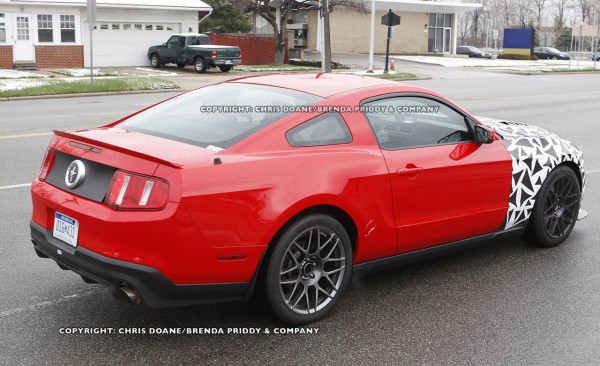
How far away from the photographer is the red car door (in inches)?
188

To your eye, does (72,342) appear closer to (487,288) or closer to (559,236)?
(487,288)

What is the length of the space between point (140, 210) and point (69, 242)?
0.57 m

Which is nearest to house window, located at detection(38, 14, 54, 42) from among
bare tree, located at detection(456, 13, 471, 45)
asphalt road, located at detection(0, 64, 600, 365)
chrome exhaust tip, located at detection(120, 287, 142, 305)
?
asphalt road, located at detection(0, 64, 600, 365)

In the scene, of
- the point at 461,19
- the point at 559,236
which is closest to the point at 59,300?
the point at 559,236

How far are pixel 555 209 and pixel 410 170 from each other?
1.89m

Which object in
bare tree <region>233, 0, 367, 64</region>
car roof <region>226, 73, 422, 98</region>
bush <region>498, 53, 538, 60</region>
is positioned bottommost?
car roof <region>226, 73, 422, 98</region>

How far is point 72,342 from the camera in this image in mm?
4020

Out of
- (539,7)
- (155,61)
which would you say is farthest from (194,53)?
(539,7)

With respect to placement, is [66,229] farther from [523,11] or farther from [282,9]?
[523,11]

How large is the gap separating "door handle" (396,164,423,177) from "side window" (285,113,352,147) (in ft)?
1.38

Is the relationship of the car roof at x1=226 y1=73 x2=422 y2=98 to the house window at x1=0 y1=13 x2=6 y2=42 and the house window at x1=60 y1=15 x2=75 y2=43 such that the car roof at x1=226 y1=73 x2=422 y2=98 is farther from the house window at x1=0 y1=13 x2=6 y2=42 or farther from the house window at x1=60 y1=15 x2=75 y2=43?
the house window at x1=60 y1=15 x2=75 y2=43

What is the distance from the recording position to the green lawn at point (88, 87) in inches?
788

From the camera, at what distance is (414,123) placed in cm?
512

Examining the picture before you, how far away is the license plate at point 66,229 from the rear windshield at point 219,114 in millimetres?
807
